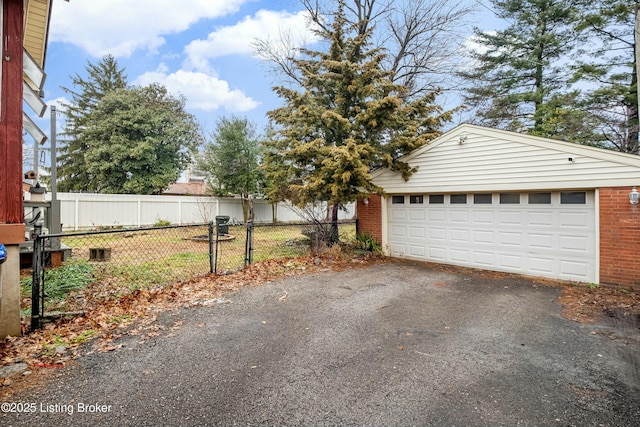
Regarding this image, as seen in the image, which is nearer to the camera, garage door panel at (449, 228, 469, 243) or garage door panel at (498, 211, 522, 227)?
garage door panel at (498, 211, 522, 227)

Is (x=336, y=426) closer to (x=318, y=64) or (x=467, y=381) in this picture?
(x=467, y=381)

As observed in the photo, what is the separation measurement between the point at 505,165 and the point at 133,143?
1918 centimetres

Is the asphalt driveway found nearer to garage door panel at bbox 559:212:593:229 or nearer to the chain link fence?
the chain link fence

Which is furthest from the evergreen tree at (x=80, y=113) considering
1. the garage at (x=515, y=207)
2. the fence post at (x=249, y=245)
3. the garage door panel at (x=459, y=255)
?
the garage door panel at (x=459, y=255)

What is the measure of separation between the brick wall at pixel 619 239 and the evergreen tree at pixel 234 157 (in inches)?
582

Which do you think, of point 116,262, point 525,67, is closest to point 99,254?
point 116,262

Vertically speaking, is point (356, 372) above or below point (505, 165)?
below

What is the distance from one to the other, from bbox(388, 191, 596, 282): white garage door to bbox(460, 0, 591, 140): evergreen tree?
7.56 m

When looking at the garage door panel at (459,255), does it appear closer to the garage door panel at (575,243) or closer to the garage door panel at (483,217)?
the garage door panel at (483,217)

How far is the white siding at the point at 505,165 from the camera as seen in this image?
6.12m

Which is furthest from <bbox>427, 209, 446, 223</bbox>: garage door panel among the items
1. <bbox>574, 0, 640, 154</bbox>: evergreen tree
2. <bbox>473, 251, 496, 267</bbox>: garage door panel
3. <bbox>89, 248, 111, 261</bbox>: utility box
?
<bbox>574, 0, 640, 154</bbox>: evergreen tree

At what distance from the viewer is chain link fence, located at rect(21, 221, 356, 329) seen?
14.9ft

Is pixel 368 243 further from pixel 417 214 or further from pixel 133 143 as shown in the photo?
pixel 133 143

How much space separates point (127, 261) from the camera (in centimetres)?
821
